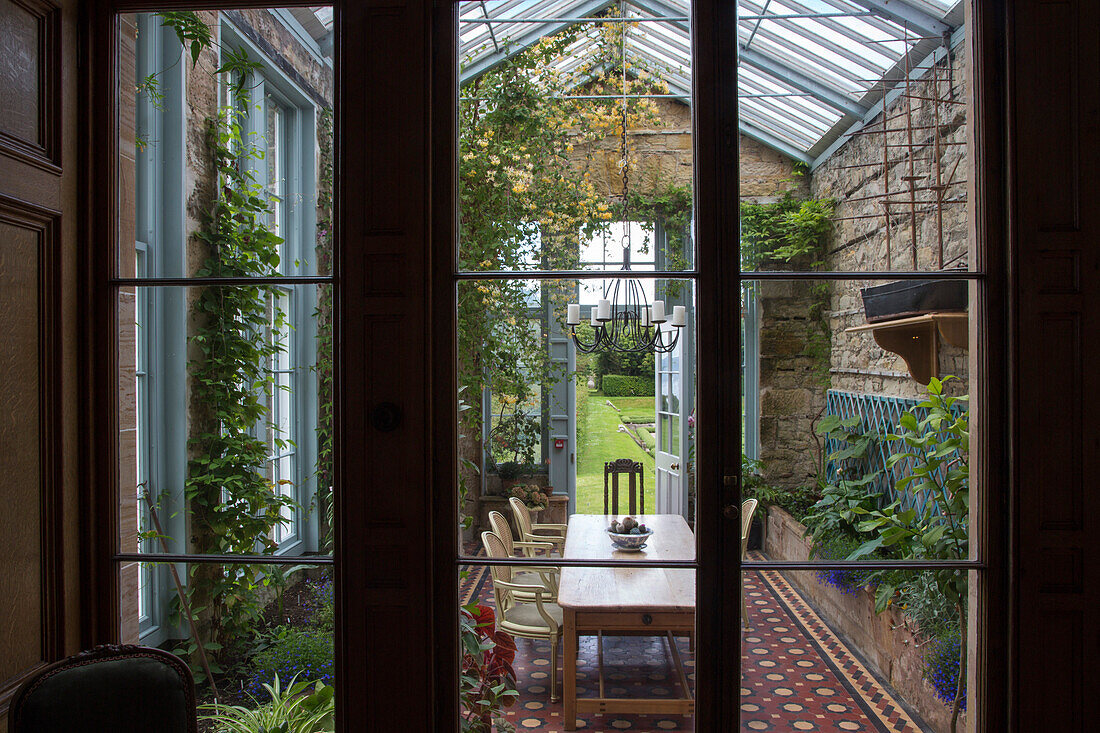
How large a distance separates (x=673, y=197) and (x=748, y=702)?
1.63 m

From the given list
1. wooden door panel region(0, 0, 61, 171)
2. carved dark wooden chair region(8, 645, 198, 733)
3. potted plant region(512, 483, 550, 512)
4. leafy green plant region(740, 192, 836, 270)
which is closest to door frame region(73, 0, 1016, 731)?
leafy green plant region(740, 192, 836, 270)

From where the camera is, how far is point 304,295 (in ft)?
8.68

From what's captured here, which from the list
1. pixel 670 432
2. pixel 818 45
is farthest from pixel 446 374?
pixel 818 45

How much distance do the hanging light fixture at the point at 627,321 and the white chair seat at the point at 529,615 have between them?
899 millimetres

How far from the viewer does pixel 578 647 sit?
7.09 feet

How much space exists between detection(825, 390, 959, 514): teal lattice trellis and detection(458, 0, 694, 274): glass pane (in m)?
0.76

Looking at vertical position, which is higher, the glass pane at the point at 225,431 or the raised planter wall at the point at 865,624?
the glass pane at the point at 225,431

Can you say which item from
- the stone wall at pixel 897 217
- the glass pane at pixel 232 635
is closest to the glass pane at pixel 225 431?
the glass pane at pixel 232 635

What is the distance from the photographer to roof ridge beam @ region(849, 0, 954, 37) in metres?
2.04

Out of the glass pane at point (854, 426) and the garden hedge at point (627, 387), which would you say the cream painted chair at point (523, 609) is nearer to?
the garden hedge at point (627, 387)

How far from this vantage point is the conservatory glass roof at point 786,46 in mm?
2057

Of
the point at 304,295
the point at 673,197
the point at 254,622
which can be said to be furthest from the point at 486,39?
the point at 254,622

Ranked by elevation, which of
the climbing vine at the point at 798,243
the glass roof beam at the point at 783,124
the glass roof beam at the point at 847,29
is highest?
the glass roof beam at the point at 847,29

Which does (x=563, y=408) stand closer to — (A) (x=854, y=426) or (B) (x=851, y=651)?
(A) (x=854, y=426)
